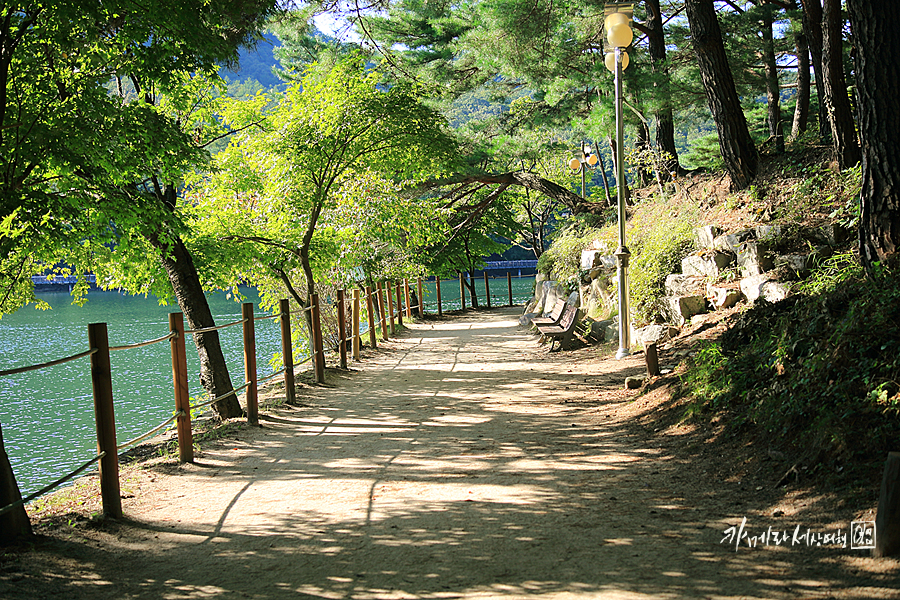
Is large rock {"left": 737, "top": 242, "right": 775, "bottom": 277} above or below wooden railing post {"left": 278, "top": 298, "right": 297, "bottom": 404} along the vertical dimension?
above

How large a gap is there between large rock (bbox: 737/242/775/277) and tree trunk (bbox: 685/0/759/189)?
213 cm

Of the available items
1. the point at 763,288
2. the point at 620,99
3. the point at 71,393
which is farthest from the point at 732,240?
the point at 71,393

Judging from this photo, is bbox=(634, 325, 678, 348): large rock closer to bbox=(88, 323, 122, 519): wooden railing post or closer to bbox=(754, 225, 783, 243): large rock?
bbox=(754, 225, 783, 243): large rock

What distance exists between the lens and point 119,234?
7.25 m

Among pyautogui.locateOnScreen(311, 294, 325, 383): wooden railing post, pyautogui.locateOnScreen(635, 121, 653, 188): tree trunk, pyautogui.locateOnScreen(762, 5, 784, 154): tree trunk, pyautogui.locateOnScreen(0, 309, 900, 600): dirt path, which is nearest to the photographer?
pyautogui.locateOnScreen(0, 309, 900, 600): dirt path

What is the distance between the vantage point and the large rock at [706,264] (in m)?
8.66

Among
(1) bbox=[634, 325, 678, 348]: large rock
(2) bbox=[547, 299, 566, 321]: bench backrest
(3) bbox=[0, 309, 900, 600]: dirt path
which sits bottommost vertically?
(3) bbox=[0, 309, 900, 600]: dirt path

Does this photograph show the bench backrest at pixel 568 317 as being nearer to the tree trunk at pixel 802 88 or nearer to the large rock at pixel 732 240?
the large rock at pixel 732 240

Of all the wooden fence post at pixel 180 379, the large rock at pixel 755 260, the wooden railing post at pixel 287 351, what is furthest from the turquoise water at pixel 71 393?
the large rock at pixel 755 260

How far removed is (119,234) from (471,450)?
174 inches

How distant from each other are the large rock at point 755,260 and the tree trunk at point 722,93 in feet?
6.98

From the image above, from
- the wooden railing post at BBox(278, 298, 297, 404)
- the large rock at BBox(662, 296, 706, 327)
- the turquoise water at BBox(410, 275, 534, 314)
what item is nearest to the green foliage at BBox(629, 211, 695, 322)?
the large rock at BBox(662, 296, 706, 327)

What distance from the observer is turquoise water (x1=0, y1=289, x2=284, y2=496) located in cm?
1107

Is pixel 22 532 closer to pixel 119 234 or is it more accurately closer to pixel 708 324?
pixel 119 234
